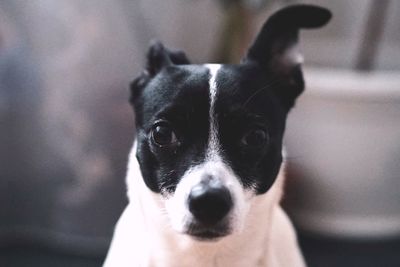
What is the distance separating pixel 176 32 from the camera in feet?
6.79

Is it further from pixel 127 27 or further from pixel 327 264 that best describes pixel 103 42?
pixel 327 264

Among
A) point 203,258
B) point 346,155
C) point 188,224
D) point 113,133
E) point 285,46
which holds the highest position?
point 285,46

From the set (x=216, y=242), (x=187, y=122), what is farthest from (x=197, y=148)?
(x=216, y=242)

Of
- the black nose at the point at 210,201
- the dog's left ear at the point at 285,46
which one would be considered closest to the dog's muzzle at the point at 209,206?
the black nose at the point at 210,201

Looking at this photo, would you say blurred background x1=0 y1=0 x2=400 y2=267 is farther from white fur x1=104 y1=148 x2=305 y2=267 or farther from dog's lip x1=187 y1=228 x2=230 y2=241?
dog's lip x1=187 y1=228 x2=230 y2=241

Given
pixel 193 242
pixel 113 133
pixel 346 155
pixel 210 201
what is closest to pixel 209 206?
pixel 210 201

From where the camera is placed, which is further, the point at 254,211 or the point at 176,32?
the point at 176,32

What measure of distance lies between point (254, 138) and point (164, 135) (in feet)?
0.52

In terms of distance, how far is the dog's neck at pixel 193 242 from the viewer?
104 cm

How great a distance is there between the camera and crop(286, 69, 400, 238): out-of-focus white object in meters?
2.05

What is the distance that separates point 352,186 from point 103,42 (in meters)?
1.06

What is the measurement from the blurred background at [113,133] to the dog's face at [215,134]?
65cm

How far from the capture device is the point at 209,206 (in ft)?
3.00

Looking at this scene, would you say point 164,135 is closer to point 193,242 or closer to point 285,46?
point 193,242
